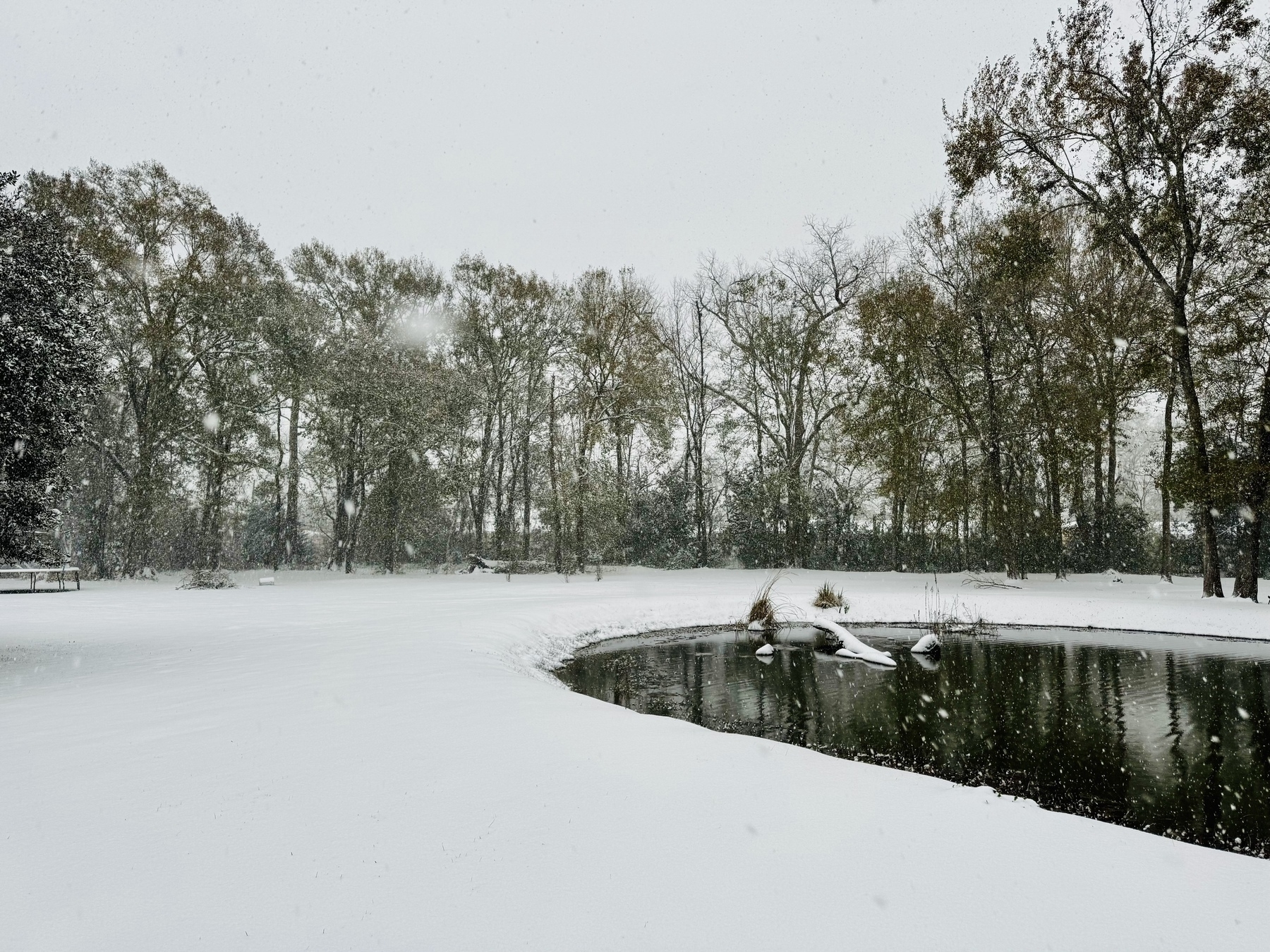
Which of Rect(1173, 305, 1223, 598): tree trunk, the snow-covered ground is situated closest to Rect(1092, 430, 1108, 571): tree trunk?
Rect(1173, 305, 1223, 598): tree trunk

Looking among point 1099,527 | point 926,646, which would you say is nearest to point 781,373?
point 1099,527

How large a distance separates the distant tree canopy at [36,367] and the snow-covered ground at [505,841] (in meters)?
2.71

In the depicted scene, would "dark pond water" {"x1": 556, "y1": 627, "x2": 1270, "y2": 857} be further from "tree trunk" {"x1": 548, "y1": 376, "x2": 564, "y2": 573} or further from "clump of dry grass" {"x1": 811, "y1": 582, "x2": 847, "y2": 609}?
"tree trunk" {"x1": 548, "y1": 376, "x2": 564, "y2": 573}

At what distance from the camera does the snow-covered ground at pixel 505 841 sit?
2383 millimetres

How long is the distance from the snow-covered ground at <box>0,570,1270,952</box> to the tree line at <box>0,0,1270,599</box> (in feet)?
25.5

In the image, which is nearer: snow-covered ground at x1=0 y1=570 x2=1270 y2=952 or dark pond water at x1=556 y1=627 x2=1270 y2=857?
snow-covered ground at x1=0 y1=570 x2=1270 y2=952

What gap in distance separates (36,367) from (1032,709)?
37.0 ft

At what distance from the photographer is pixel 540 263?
6250 inches

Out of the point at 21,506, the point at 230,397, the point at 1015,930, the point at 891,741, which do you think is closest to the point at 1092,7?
the point at 891,741

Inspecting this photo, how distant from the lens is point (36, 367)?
268 inches

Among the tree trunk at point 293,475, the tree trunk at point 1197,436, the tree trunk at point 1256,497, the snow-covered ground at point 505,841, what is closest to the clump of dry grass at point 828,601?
the tree trunk at point 1197,436

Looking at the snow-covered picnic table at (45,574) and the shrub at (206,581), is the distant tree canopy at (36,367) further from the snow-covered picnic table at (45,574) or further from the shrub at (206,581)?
the shrub at (206,581)

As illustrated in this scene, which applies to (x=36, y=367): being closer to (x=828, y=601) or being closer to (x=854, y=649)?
(x=854, y=649)

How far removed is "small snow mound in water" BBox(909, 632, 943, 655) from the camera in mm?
10586
